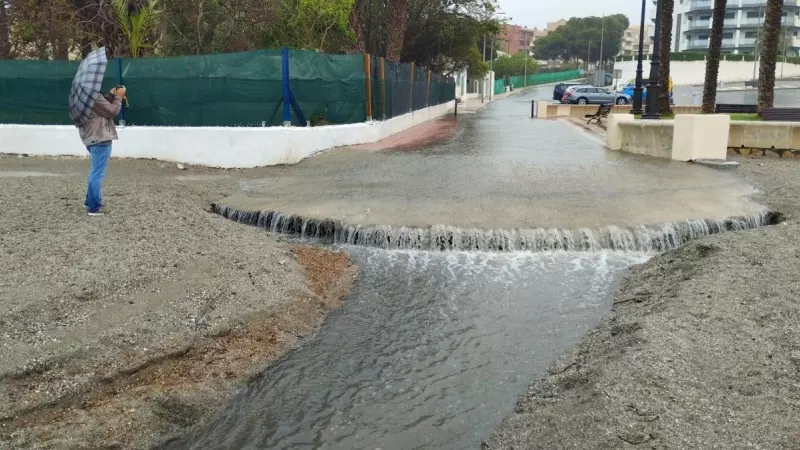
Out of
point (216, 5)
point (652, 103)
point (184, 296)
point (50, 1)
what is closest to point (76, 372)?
point (184, 296)

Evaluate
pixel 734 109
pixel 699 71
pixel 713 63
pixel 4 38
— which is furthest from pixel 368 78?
pixel 699 71

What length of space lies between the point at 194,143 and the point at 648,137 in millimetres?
10051

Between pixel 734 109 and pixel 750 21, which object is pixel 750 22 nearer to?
pixel 750 21

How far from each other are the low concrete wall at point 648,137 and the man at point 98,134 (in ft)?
38.0

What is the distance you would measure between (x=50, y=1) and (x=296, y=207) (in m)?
13.0

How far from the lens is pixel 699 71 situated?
3538 inches

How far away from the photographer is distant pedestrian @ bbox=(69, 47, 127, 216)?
805cm

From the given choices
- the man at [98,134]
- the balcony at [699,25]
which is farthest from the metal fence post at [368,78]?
the balcony at [699,25]

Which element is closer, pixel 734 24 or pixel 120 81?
pixel 120 81

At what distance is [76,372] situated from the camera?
5.11 m

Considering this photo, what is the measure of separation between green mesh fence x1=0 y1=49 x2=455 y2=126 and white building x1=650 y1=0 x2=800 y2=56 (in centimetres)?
10827

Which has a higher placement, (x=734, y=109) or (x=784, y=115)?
(x=784, y=115)

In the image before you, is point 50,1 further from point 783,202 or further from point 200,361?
point 783,202

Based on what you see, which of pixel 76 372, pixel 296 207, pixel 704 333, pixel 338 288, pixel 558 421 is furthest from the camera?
pixel 296 207
